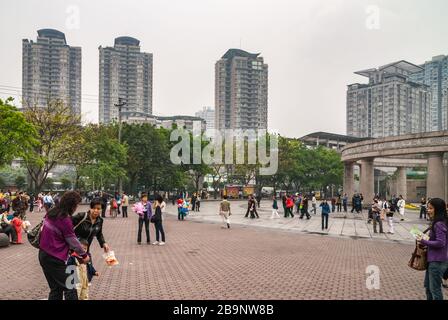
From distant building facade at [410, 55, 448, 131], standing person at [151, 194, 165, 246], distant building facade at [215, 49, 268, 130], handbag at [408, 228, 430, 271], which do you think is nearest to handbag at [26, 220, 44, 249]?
handbag at [408, 228, 430, 271]

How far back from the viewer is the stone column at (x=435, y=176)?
96.1 ft

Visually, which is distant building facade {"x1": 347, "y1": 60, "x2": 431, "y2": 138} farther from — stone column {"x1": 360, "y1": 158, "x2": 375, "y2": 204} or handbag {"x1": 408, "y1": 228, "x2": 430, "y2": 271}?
handbag {"x1": 408, "y1": 228, "x2": 430, "y2": 271}

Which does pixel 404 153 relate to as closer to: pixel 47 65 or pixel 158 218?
pixel 158 218

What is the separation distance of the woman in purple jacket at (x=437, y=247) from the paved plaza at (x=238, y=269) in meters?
1.79

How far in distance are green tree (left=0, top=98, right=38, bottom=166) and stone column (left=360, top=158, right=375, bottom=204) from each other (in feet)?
102

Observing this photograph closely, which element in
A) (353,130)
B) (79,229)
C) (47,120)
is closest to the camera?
(79,229)

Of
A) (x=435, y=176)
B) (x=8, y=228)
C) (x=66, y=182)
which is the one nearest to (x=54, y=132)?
(x=8, y=228)

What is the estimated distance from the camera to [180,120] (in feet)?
579

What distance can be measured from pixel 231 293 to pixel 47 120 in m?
36.7

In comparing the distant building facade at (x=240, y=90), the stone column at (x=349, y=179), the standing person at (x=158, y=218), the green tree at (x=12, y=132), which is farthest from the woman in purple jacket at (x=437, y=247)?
the distant building facade at (x=240, y=90)

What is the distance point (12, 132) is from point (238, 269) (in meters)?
25.6

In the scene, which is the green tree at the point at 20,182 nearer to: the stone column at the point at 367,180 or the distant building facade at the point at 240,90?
the stone column at the point at 367,180
